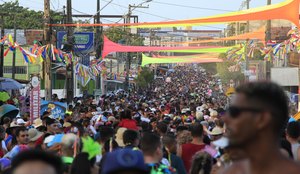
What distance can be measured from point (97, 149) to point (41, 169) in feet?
6.63

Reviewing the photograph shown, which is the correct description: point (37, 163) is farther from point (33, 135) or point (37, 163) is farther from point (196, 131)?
point (33, 135)

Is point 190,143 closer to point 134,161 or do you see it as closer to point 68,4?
point 134,161

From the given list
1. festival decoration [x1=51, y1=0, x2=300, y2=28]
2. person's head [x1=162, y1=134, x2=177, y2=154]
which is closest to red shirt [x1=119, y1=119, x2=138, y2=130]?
person's head [x1=162, y1=134, x2=177, y2=154]

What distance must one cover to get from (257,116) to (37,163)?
3.97 ft

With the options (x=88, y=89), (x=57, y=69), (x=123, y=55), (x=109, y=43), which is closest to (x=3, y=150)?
(x=109, y=43)

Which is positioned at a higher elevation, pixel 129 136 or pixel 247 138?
pixel 247 138

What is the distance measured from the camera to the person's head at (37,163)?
3.62 meters

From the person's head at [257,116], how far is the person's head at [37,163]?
98 cm

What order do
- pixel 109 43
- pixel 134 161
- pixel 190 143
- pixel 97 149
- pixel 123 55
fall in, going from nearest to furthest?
pixel 134 161, pixel 97 149, pixel 190 143, pixel 109 43, pixel 123 55

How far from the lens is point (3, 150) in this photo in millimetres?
10164

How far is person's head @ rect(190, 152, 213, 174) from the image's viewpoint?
6.86 meters

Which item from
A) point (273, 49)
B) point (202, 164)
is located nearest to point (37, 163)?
point (202, 164)

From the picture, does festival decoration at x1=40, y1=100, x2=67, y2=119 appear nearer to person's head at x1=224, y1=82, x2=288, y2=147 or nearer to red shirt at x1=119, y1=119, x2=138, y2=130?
red shirt at x1=119, y1=119, x2=138, y2=130

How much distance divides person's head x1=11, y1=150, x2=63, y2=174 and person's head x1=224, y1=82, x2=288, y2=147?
980mm
